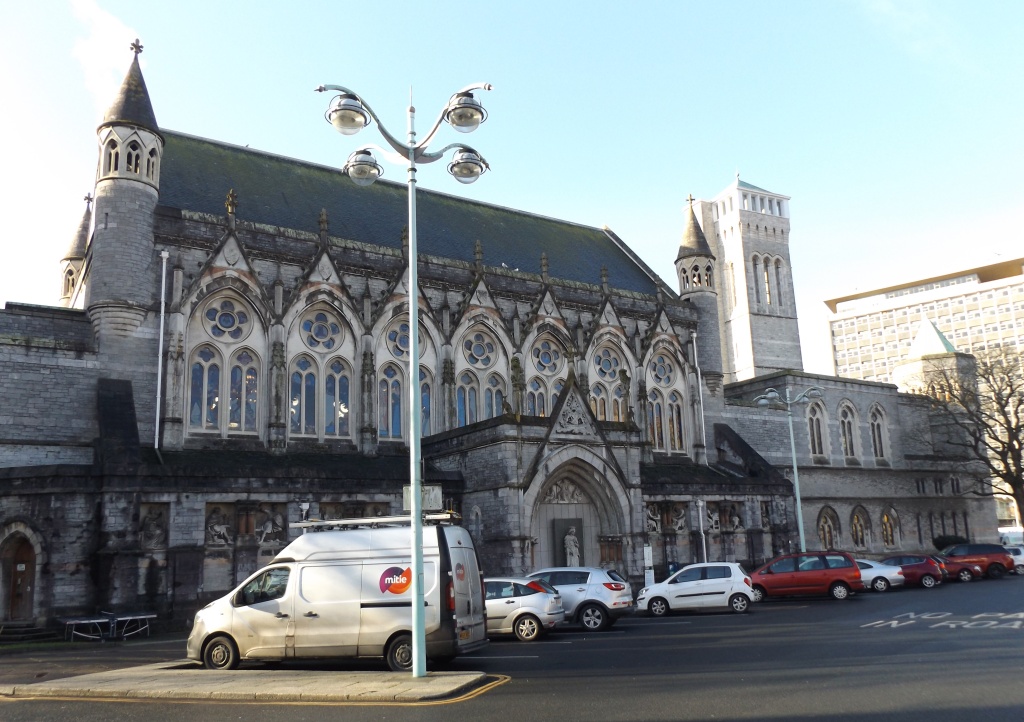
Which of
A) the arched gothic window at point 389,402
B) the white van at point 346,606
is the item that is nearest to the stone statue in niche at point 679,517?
the arched gothic window at point 389,402

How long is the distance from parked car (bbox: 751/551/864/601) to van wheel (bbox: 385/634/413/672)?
15.2 m

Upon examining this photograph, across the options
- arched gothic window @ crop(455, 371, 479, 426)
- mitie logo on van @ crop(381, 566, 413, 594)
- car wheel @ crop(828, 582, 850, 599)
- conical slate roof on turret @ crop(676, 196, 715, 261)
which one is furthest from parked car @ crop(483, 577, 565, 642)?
conical slate roof on turret @ crop(676, 196, 715, 261)

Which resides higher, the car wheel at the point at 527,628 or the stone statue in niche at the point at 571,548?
the stone statue in niche at the point at 571,548

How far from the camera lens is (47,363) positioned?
2531cm

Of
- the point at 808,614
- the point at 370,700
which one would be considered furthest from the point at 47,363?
the point at 808,614

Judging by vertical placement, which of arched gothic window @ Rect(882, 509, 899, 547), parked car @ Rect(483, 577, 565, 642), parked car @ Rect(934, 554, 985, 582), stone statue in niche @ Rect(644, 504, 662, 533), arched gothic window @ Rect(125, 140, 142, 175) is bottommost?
parked car @ Rect(934, 554, 985, 582)

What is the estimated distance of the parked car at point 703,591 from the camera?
23.0 m

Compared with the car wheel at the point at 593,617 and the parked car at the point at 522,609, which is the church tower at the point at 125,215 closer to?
the parked car at the point at 522,609

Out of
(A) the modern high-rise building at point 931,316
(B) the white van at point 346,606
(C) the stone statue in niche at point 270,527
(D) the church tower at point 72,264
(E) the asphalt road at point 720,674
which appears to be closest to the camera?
(E) the asphalt road at point 720,674

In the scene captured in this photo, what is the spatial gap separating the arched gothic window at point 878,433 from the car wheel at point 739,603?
29474 millimetres

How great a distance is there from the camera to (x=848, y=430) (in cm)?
4819

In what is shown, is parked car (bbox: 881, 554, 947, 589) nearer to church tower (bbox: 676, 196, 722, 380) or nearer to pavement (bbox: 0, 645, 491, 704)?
church tower (bbox: 676, 196, 722, 380)

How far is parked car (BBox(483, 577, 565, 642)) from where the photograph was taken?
17844 mm

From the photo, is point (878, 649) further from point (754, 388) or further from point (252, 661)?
point (754, 388)
